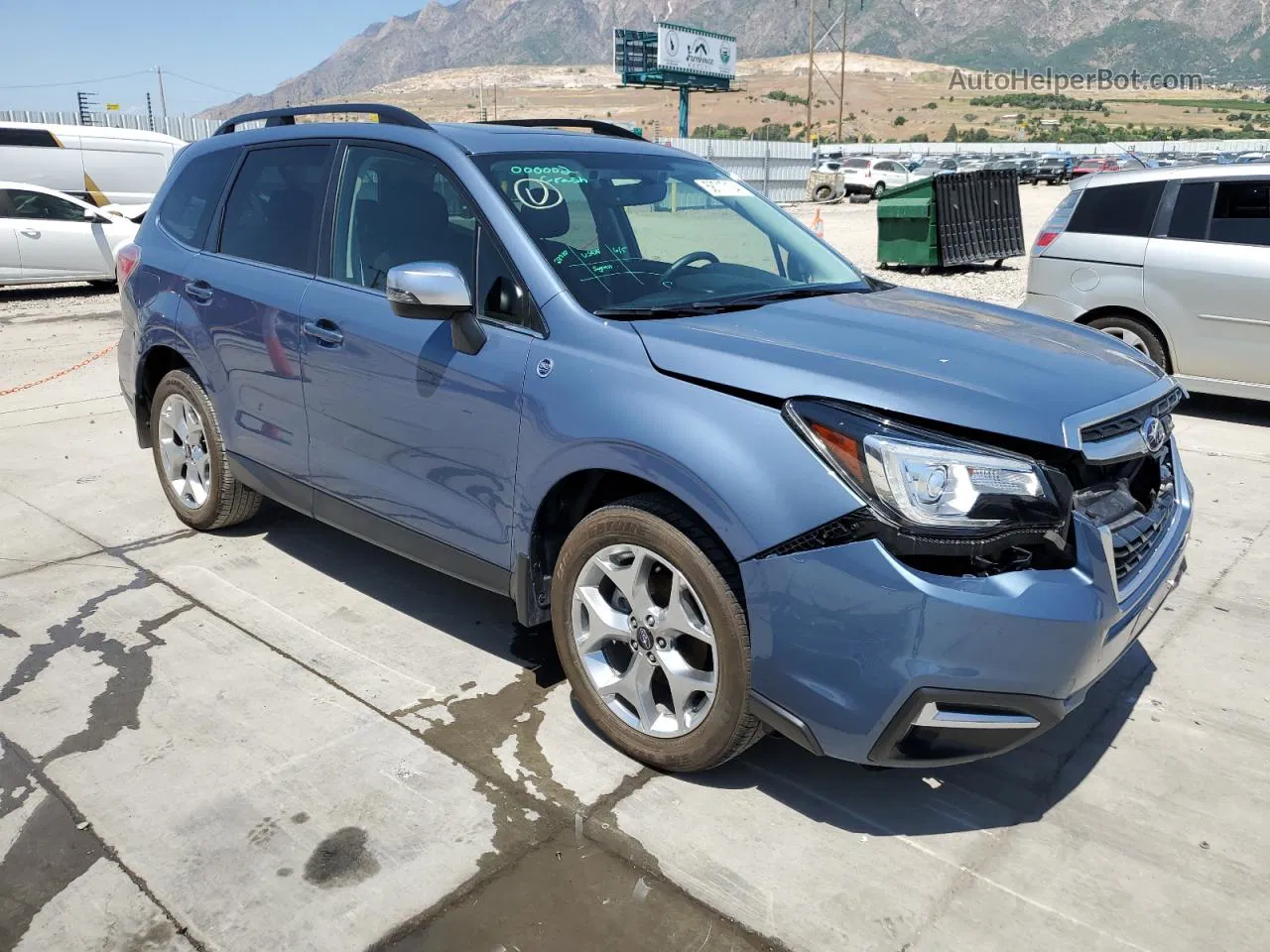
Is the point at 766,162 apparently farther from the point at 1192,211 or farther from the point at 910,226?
the point at 1192,211

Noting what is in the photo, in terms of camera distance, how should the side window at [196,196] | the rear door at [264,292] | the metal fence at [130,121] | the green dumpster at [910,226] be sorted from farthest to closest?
1. the metal fence at [130,121]
2. the green dumpster at [910,226]
3. the side window at [196,196]
4. the rear door at [264,292]

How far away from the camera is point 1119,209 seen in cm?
801

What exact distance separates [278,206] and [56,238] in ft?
40.7

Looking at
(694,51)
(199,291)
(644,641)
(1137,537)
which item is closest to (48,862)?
(644,641)

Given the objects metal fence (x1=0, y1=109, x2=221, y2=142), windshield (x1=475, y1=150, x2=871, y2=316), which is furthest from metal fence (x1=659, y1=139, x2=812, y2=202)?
windshield (x1=475, y1=150, x2=871, y2=316)

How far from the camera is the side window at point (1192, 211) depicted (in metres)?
7.60

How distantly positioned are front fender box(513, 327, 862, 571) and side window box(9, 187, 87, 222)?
14.3 metres

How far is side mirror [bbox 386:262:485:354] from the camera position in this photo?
3.38 m

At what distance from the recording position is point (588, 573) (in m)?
3.30

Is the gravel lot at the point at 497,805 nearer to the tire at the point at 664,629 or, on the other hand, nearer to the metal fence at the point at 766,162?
the tire at the point at 664,629

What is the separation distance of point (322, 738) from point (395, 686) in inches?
15.8

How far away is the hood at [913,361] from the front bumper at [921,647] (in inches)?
14.8

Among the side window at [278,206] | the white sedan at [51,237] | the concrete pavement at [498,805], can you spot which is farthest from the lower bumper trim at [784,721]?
the white sedan at [51,237]

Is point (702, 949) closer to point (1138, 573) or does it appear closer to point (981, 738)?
point (981, 738)
